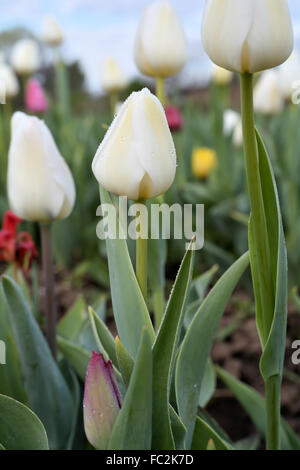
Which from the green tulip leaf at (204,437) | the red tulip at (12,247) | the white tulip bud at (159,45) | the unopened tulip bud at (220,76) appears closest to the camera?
the green tulip leaf at (204,437)

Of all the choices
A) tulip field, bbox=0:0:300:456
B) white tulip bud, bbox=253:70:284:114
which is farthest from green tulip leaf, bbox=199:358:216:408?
white tulip bud, bbox=253:70:284:114

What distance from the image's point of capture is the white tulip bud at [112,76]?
10.2 feet

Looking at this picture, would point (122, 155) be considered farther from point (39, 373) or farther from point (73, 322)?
point (73, 322)

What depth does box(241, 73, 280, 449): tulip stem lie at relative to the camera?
610mm

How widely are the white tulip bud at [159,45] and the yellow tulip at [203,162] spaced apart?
1419 millimetres

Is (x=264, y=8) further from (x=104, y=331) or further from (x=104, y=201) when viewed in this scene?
(x=104, y=331)

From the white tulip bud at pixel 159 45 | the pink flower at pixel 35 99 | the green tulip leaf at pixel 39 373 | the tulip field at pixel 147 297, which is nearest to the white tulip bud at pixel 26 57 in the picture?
the pink flower at pixel 35 99

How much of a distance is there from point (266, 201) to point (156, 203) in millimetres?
146

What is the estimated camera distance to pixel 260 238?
0.66 metres

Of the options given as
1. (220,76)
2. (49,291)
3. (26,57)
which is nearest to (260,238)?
(49,291)

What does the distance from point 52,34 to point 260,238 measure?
334 cm

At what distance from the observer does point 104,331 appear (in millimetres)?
736

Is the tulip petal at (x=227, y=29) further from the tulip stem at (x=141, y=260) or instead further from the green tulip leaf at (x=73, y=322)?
the green tulip leaf at (x=73, y=322)

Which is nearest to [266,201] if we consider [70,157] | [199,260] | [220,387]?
[220,387]
